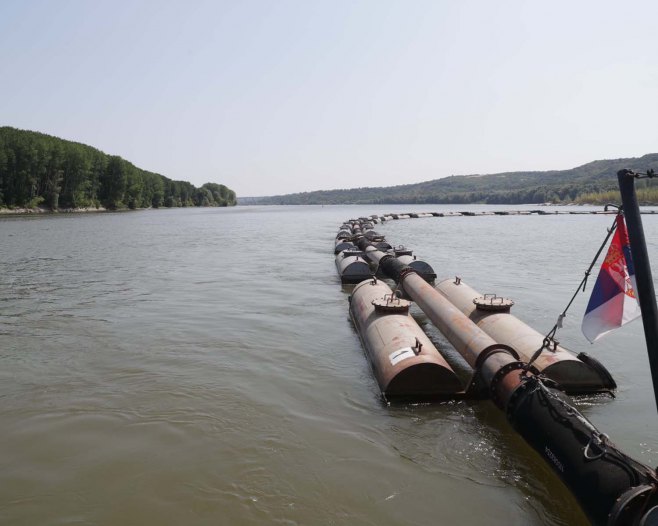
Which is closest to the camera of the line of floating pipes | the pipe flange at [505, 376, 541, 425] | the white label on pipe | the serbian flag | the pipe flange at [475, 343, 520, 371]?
the line of floating pipes

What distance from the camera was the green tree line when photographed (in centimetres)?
9281

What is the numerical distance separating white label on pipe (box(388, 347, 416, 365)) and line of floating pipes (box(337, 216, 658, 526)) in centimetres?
2

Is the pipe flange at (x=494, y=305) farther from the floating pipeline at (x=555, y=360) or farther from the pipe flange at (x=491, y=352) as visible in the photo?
the pipe flange at (x=491, y=352)

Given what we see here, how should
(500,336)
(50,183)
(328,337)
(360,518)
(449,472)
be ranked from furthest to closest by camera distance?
(50,183)
(328,337)
(500,336)
(449,472)
(360,518)

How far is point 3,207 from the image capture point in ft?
300

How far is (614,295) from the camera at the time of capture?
6105 millimetres

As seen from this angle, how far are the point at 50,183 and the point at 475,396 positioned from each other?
4345 inches

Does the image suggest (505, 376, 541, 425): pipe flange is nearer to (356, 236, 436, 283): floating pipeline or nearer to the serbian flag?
the serbian flag

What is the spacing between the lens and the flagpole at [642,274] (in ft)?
14.9

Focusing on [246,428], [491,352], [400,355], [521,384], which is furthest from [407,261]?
[246,428]

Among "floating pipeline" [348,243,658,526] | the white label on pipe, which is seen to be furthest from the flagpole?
the white label on pipe

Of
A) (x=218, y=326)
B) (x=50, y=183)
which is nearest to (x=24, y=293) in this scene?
(x=218, y=326)

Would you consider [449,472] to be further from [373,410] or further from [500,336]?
[500,336]

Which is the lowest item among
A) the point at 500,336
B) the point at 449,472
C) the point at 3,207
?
the point at 449,472
